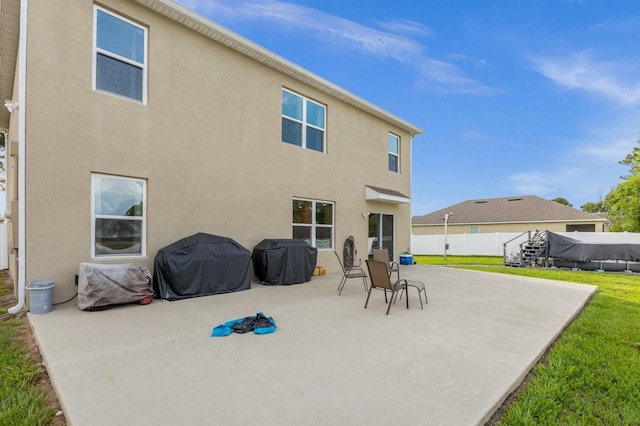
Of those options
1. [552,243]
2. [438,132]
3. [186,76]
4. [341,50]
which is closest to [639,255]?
[552,243]

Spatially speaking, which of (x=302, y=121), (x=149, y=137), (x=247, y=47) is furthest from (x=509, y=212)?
(x=149, y=137)

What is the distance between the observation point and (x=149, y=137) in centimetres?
648

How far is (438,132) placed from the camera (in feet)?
62.5

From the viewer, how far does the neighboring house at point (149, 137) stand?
538cm

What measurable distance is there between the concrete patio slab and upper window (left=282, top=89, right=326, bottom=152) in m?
5.29

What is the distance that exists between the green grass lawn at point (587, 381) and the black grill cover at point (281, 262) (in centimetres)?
524

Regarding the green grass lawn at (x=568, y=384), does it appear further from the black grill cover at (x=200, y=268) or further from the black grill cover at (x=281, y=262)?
the black grill cover at (x=281, y=262)

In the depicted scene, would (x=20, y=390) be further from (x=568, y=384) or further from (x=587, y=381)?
(x=587, y=381)

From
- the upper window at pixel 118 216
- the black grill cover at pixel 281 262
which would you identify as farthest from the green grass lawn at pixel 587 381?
the upper window at pixel 118 216

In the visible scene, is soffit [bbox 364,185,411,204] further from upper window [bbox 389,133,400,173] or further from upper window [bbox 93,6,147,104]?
upper window [bbox 93,6,147,104]

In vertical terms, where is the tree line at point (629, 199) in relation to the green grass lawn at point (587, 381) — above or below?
above

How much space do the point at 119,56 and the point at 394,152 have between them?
9.83 metres

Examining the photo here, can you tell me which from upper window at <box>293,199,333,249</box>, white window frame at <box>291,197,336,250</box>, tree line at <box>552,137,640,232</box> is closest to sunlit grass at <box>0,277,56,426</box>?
white window frame at <box>291,197,336,250</box>

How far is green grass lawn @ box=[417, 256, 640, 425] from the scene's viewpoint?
8.00 ft
